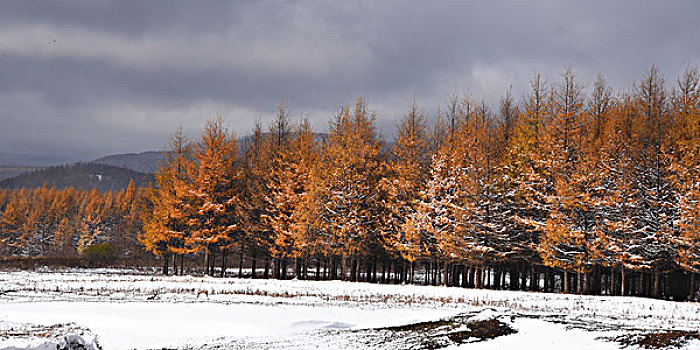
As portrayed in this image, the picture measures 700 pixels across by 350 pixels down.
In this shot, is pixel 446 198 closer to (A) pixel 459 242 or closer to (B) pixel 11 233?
(A) pixel 459 242

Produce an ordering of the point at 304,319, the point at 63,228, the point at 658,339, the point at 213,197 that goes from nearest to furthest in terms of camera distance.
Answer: the point at 658,339, the point at 304,319, the point at 213,197, the point at 63,228

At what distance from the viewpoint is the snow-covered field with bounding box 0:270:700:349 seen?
46.2ft

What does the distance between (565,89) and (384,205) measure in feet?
48.8

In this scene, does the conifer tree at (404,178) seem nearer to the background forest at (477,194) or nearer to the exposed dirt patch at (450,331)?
the background forest at (477,194)

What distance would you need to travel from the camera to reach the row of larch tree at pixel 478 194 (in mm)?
31406

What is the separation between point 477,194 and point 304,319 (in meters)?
19.9

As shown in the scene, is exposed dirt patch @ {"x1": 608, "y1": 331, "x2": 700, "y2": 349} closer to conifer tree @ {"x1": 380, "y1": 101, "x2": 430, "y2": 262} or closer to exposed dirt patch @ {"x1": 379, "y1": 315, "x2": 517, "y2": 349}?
exposed dirt patch @ {"x1": 379, "y1": 315, "x2": 517, "y2": 349}

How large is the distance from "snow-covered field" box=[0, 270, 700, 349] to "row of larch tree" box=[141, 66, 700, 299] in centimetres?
681

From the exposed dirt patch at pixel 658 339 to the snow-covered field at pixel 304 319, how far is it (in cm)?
34

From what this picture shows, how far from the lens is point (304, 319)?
60.4 ft

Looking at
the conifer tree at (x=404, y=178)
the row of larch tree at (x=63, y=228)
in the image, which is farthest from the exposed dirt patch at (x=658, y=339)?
the row of larch tree at (x=63, y=228)

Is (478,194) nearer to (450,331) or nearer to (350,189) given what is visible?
(350,189)

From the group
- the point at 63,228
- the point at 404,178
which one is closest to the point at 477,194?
the point at 404,178

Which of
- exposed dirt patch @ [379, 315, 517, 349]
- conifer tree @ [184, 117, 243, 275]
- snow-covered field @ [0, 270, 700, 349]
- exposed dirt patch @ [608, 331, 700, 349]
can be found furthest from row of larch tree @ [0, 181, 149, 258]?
exposed dirt patch @ [608, 331, 700, 349]
